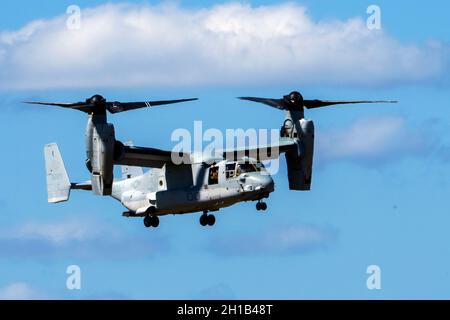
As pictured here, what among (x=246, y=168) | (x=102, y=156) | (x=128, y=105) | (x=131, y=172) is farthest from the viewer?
(x=131, y=172)

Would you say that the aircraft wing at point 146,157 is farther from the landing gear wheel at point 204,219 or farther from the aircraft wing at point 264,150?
the landing gear wheel at point 204,219

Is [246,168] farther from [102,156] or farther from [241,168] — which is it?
[102,156]

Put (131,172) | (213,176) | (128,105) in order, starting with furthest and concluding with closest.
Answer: (131,172) → (213,176) → (128,105)

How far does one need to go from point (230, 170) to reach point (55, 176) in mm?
9073

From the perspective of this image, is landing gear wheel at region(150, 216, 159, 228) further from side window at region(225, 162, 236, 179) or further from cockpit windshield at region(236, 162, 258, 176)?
cockpit windshield at region(236, 162, 258, 176)

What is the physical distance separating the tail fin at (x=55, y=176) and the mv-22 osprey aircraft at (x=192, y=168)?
262cm

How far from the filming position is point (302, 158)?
65562 millimetres

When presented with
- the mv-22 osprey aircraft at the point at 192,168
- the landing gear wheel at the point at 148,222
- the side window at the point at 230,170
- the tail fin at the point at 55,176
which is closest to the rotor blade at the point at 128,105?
the mv-22 osprey aircraft at the point at 192,168

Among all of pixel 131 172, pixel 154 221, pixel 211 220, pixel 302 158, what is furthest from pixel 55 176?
pixel 302 158

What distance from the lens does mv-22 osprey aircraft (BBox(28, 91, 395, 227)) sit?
62125 millimetres

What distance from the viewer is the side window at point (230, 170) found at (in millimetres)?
65375
